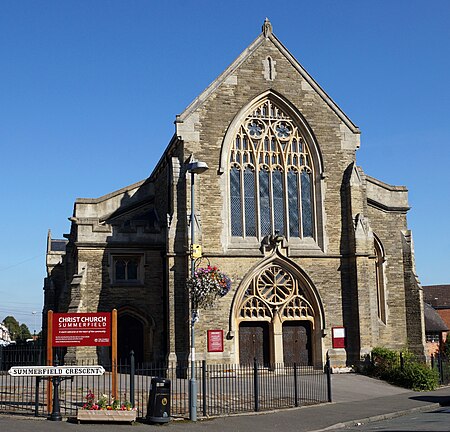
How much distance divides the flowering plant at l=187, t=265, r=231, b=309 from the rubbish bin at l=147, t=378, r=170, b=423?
830cm

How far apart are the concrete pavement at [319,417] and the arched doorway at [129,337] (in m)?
9.06

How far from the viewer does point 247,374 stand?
2658cm

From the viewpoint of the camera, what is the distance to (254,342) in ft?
93.2

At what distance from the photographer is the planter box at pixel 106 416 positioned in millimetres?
16078

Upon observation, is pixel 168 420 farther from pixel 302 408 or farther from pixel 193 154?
pixel 193 154

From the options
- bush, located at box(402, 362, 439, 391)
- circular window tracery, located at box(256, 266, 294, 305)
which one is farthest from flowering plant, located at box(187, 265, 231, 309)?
bush, located at box(402, 362, 439, 391)

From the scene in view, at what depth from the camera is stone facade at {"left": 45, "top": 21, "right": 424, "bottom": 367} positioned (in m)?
27.8

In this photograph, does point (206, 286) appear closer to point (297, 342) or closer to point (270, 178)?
point (297, 342)

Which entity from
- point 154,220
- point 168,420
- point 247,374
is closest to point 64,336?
point 168,420

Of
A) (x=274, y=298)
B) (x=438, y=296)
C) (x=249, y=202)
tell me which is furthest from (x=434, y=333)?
(x=249, y=202)

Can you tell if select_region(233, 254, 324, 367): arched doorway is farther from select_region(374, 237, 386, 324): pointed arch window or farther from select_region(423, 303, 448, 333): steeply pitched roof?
select_region(423, 303, 448, 333): steeply pitched roof

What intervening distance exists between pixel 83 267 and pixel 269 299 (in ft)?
25.9

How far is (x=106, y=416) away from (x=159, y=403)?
130 centimetres

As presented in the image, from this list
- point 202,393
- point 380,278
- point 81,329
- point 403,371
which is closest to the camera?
point 81,329
